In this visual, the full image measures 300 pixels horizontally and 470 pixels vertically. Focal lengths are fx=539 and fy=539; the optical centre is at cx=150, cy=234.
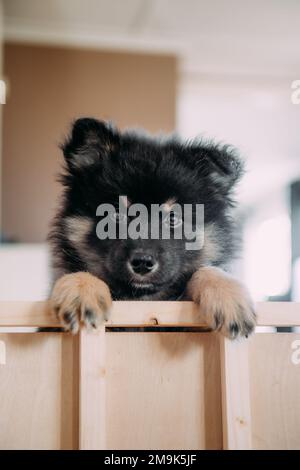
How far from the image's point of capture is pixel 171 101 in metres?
5.32

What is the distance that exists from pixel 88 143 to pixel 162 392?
93cm

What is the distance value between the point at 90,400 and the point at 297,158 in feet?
32.3

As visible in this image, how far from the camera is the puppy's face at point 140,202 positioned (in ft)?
5.74

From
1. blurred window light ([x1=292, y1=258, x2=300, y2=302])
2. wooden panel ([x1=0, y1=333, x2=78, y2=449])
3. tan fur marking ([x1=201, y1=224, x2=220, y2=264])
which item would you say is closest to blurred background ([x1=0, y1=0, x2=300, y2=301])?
blurred window light ([x1=292, y1=258, x2=300, y2=302])

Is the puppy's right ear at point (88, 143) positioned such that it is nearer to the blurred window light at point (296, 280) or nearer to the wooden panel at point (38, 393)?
the wooden panel at point (38, 393)

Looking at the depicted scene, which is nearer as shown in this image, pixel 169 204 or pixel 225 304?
pixel 225 304

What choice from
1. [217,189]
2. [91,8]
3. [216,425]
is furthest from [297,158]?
[216,425]

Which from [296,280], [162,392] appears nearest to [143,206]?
[162,392]

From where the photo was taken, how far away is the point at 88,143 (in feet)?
6.25

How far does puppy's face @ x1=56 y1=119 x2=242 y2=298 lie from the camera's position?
1.75 metres

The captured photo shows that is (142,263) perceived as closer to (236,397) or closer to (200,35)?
(236,397)

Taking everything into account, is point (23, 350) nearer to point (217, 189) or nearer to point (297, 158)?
point (217, 189)

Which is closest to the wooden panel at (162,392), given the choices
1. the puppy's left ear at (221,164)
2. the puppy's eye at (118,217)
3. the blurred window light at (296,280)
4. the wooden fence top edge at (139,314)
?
the wooden fence top edge at (139,314)

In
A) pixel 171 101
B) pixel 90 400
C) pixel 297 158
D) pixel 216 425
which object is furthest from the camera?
pixel 297 158
